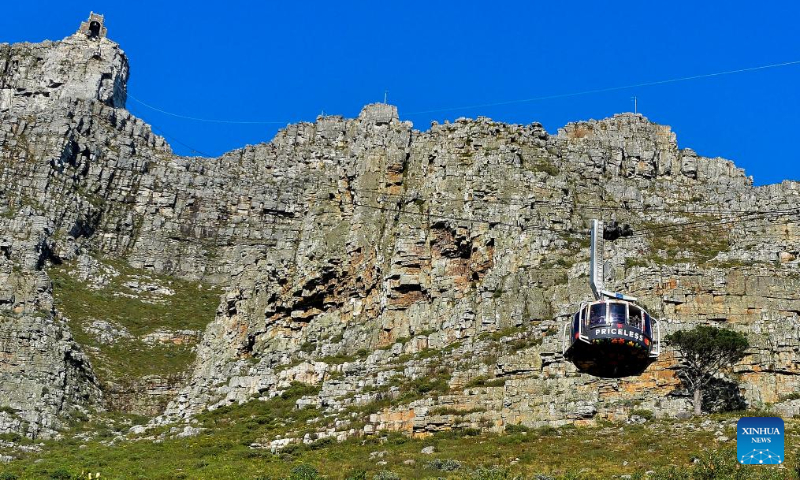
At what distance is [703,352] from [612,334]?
1597cm

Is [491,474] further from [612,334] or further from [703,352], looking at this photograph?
[703,352]

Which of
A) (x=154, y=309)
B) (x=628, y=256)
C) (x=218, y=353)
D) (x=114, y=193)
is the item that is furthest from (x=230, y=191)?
(x=628, y=256)

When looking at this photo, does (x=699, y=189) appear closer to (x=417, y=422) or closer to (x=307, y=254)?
(x=307, y=254)

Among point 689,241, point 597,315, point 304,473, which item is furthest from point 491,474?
point 689,241

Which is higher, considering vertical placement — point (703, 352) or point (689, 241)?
point (689, 241)

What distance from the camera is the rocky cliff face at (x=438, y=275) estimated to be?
275 ft

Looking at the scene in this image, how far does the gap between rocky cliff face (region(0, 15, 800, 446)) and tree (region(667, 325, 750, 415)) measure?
3.51ft

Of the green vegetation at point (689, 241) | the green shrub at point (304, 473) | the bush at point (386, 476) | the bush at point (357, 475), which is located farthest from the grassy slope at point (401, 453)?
the green vegetation at point (689, 241)

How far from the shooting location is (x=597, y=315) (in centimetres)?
6569

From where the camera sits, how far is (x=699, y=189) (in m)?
108

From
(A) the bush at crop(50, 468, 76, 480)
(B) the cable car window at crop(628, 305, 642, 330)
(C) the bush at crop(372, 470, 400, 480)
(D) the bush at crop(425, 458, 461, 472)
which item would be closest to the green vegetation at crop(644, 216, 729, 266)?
(D) the bush at crop(425, 458, 461, 472)

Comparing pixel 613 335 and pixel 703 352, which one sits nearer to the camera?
pixel 613 335

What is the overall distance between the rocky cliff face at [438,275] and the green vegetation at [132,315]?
32.9 inches

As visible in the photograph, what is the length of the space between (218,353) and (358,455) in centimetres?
3180
